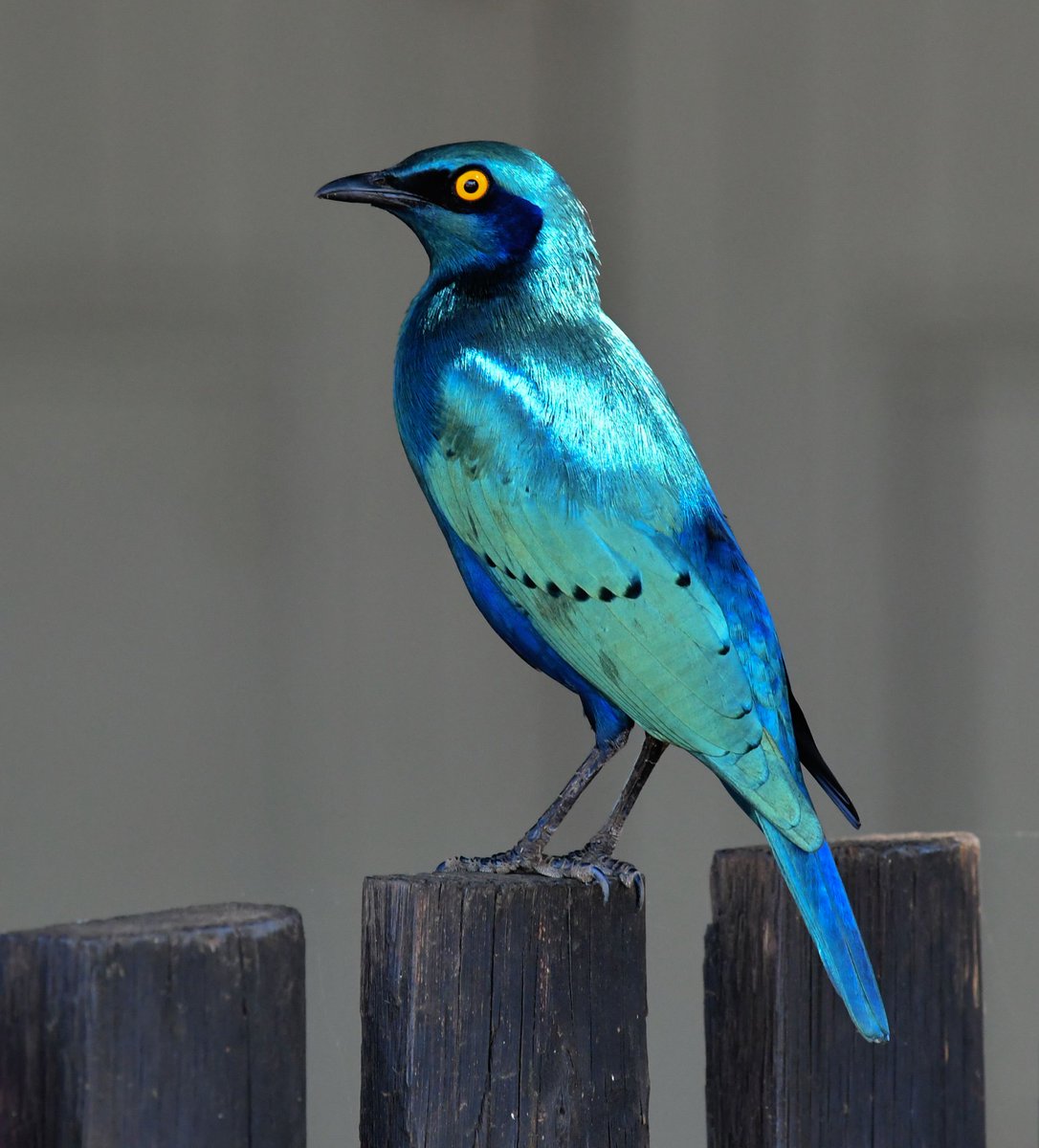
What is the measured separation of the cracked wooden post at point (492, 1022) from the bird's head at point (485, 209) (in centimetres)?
93

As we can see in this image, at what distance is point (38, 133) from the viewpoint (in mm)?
3717

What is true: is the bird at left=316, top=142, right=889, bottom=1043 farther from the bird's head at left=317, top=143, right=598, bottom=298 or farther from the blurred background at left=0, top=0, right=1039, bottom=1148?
the blurred background at left=0, top=0, right=1039, bottom=1148

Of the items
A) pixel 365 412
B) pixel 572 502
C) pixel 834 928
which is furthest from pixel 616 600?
pixel 365 412

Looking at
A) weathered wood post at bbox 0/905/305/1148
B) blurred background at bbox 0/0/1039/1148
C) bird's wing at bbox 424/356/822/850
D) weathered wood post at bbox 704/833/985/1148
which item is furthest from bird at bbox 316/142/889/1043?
blurred background at bbox 0/0/1039/1148

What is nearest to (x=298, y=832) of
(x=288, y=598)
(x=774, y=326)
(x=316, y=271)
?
(x=288, y=598)

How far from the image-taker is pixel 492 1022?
176 cm

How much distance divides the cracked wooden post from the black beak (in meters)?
0.99

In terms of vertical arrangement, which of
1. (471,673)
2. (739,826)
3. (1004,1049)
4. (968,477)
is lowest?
(1004,1049)

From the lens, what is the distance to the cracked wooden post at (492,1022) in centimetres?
173

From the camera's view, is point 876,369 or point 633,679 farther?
point 876,369

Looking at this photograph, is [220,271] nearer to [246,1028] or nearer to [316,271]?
[316,271]

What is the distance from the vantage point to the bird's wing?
208 centimetres

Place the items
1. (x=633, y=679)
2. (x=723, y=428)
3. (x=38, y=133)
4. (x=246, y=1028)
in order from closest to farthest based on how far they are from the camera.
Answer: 1. (x=246, y=1028)
2. (x=633, y=679)
3. (x=38, y=133)
4. (x=723, y=428)

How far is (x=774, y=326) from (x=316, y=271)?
1.18m
